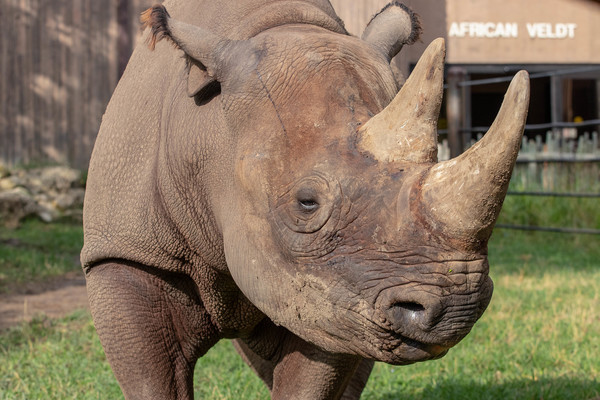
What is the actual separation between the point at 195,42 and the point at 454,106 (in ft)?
28.7

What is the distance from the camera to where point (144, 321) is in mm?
3303

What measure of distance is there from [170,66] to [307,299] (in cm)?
123

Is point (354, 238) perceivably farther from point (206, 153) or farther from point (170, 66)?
point (170, 66)

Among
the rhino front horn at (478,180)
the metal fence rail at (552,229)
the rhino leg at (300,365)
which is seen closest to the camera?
the rhino front horn at (478,180)

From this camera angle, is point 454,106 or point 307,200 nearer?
point 307,200

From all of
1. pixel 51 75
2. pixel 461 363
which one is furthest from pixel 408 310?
pixel 51 75

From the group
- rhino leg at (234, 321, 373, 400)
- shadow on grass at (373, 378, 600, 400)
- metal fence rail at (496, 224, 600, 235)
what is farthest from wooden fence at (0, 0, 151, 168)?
rhino leg at (234, 321, 373, 400)

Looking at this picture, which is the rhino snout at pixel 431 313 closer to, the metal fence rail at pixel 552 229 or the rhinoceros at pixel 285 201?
the rhinoceros at pixel 285 201

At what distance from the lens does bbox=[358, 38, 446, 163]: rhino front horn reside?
243 centimetres

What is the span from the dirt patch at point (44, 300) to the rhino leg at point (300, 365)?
10.8 ft

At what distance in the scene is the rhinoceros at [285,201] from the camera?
2.32 meters

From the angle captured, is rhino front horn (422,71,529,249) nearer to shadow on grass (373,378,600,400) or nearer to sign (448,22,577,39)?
→ shadow on grass (373,378,600,400)

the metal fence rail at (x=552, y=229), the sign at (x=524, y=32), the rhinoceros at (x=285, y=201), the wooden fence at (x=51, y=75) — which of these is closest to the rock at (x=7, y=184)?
the wooden fence at (x=51, y=75)

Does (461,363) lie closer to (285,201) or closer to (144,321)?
(144,321)
